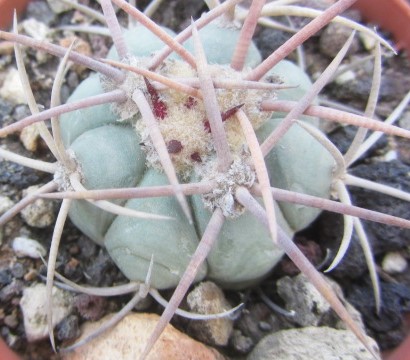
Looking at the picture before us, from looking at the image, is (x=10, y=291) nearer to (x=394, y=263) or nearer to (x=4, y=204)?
(x=4, y=204)

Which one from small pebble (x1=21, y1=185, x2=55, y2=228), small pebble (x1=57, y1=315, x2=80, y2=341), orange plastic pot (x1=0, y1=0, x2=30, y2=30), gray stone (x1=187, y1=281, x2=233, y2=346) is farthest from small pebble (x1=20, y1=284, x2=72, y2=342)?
orange plastic pot (x1=0, y1=0, x2=30, y2=30)

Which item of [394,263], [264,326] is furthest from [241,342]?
[394,263]

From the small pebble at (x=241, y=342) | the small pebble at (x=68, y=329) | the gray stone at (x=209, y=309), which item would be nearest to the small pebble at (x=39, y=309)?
the small pebble at (x=68, y=329)

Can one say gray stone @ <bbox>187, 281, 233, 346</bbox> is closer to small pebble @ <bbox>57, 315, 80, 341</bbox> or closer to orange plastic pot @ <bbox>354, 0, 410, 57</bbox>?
small pebble @ <bbox>57, 315, 80, 341</bbox>

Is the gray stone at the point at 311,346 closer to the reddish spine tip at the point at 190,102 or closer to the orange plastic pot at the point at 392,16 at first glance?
the reddish spine tip at the point at 190,102

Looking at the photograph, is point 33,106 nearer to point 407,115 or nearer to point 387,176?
point 387,176

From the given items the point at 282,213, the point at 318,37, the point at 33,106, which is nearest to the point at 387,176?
the point at 282,213
